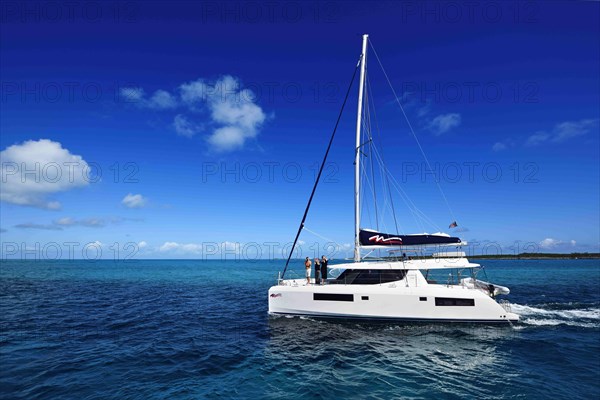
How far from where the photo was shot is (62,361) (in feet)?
39.5

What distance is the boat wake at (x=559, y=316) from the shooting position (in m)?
17.9

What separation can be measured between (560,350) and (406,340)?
652 centimetres

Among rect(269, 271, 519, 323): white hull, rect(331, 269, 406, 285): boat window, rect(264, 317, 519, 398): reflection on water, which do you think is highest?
rect(331, 269, 406, 285): boat window

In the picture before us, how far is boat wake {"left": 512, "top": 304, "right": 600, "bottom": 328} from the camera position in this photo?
704 inches

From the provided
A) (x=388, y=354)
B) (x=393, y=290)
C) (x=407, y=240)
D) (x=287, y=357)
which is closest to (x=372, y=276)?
(x=393, y=290)

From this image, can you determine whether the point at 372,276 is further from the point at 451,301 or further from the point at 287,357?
the point at 287,357

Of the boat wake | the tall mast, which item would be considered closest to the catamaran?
the tall mast

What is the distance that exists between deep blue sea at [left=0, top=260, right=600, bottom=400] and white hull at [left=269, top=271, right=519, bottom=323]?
0.60 metres

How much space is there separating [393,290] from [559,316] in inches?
453

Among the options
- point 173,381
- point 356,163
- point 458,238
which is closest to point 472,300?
point 458,238

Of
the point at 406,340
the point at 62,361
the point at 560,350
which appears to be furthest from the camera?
the point at 406,340

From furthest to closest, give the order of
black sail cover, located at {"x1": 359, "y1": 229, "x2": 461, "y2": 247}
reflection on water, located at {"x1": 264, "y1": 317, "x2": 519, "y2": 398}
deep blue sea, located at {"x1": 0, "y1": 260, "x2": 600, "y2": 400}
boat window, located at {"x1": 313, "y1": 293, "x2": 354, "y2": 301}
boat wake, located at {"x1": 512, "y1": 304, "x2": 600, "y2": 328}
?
black sail cover, located at {"x1": 359, "y1": 229, "x2": 461, "y2": 247}, boat window, located at {"x1": 313, "y1": 293, "x2": 354, "y2": 301}, boat wake, located at {"x1": 512, "y1": 304, "x2": 600, "y2": 328}, reflection on water, located at {"x1": 264, "y1": 317, "x2": 519, "y2": 398}, deep blue sea, located at {"x1": 0, "y1": 260, "x2": 600, "y2": 400}

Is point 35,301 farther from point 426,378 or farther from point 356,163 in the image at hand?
point 426,378

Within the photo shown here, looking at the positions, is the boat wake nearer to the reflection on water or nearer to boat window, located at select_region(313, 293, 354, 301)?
the reflection on water
